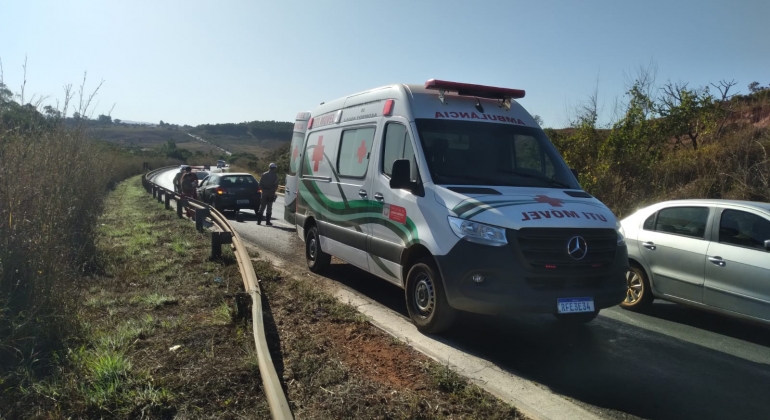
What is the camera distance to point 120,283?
25.2ft

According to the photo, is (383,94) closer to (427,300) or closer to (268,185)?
(427,300)

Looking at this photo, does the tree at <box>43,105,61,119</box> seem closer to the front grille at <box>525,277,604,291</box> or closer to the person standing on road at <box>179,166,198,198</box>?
the front grille at <box>525,277,604,291</box>

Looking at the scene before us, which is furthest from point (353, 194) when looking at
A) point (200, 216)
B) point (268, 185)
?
point (268, 185)

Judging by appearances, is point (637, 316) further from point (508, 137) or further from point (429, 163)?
point (429, 163)

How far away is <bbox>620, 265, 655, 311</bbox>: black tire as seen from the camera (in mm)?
7336

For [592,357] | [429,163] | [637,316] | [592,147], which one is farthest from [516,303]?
[592,147]

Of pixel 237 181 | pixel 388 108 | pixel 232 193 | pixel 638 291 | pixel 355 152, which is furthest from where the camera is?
pixel 237 181

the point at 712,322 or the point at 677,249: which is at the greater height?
the point at 677,249

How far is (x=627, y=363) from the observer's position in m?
5.27

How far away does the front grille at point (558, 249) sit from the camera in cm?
521

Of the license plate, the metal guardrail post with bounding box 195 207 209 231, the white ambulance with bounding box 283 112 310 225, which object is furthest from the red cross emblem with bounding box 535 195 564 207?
the metal guardrail post with bounding box 195 207 209 231

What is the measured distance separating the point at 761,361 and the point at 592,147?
12434 mm

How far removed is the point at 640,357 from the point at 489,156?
269cm

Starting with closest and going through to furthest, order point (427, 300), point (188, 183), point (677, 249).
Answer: point (427, 300), point (677, 249), point (188, 183)
